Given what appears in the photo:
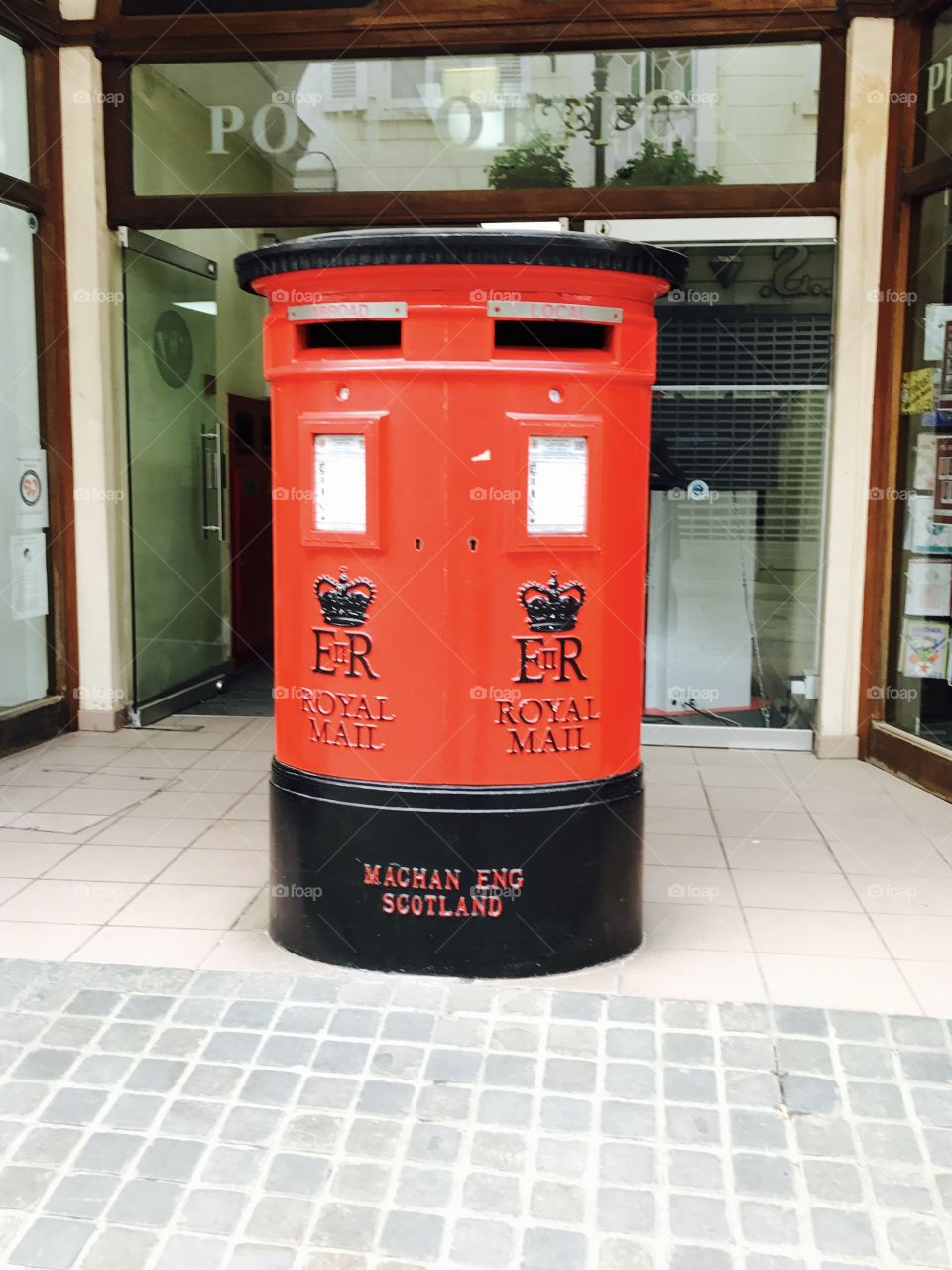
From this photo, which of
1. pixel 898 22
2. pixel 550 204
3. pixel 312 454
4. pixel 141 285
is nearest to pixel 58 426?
pixel 141 285

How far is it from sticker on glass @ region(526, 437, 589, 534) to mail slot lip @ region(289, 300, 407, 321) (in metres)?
0.55

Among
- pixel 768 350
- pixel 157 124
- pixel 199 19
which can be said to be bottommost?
pixel 768 350

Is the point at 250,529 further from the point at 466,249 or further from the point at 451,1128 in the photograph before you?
the point at 451,1128

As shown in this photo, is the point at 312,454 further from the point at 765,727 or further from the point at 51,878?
the point at 765,727

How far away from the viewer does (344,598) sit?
3.75 meters

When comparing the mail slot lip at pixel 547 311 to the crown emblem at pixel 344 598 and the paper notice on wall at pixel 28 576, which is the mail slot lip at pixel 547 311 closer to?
the crown emblem at pixel 344 598

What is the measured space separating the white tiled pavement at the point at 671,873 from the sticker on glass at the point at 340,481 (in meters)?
1.42

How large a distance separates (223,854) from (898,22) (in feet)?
17.6

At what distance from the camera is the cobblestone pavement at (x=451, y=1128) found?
2580 millimetres

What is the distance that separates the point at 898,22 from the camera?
20.7 ft

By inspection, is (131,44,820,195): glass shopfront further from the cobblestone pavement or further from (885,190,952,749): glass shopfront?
the cobblestone pavement

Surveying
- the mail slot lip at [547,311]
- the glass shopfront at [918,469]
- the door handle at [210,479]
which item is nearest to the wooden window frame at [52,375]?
the door handle at [210,479]

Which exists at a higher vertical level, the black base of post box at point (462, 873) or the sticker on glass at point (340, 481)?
the sticker on glass at point (340, 481)

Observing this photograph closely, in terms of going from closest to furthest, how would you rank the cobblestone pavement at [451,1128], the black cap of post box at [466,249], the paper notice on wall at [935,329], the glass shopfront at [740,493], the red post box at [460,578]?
1. the cobblestone pavement at [451,1128]
2. the black cap of post box at [466,249]
3. the red post box at [460,578]
4. the paper notice on wall at [935,329]
5. the glass shopfront at [740,493]
